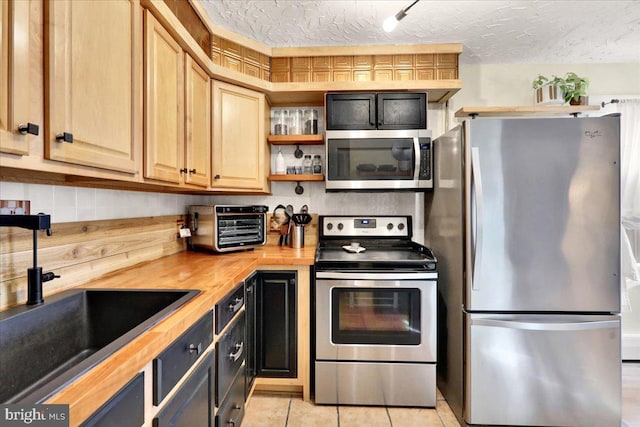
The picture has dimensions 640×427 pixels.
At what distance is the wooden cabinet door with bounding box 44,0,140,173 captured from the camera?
0.86 metres

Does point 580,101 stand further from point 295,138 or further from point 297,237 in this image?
point 297,237

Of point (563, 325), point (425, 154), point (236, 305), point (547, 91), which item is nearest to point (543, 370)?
point (563, 325)

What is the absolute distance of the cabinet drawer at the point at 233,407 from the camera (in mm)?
1408

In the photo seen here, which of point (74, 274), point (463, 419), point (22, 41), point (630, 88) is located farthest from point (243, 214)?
point (630, 88)

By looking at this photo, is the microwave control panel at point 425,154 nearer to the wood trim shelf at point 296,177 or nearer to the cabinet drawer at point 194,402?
the wood trim shelf at point 296,177

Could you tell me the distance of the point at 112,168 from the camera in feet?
3.65

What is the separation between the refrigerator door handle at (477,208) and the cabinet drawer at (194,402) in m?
1.37

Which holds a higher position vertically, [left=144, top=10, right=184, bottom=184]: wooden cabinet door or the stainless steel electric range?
[left=144, top=10, right=184, bottom=184]: wooden cabinet door

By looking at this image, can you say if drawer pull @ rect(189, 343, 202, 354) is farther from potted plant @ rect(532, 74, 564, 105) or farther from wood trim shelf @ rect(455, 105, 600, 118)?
potted plant @ rect(532, 74, 564, 105)

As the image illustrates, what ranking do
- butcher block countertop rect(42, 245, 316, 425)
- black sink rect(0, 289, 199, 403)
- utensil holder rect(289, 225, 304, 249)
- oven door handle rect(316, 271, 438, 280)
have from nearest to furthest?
butcher block countertop rect(42, 245, 316, 425) → black sink rect(0, 289, 199, 403) → oven door handle rect(316, 271, 438, 280) → utensil holder rect(289, 225, 304, 249)

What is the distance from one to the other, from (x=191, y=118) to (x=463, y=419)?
2232mm

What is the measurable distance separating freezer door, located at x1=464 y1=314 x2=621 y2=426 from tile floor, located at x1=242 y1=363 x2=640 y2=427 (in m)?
0.23

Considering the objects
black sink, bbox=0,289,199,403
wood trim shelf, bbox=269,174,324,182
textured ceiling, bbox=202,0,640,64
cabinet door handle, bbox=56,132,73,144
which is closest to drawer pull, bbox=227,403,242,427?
black sink, bbox=0,289,199,403

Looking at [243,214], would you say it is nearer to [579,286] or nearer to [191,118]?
[191,118]
